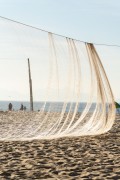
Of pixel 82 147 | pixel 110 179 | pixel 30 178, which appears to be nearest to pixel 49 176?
pixel 30 178

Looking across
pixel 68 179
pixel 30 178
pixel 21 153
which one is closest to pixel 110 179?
pixel 68 179

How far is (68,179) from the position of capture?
910 centimetres

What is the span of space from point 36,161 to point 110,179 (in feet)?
9.82

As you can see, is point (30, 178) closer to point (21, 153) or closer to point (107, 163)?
point (107, 163)

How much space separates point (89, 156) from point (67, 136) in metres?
5.00

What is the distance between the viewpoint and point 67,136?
17234 mm

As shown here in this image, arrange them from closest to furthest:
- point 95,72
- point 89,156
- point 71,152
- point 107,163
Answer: point 107,163 < point 89,156 < point 71,152 < point 95,72

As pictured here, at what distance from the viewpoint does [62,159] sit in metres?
11.7

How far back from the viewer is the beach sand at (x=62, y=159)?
31.7 ft

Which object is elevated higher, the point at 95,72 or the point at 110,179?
the point at 95,72

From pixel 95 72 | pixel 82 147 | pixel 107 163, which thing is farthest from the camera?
pixel 95 72

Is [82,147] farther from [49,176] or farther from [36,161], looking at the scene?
[49,176]

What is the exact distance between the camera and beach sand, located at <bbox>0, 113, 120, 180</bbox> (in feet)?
31.7

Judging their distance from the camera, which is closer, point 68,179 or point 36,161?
point 68,179
